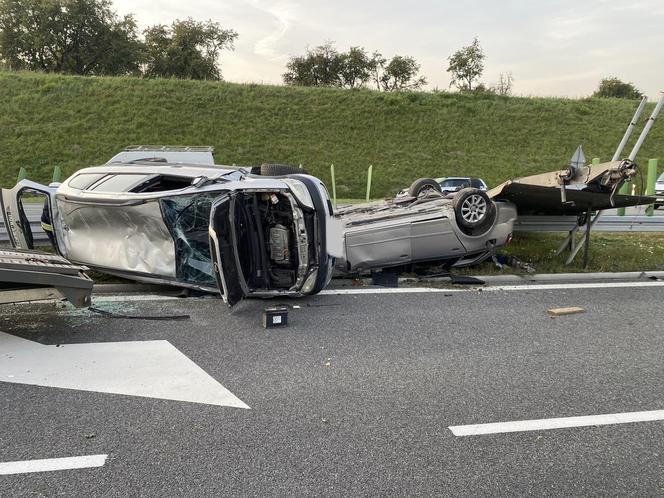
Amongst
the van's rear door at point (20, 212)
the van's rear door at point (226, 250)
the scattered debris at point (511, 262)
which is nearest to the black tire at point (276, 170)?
the van's rear door at point (226, 250)

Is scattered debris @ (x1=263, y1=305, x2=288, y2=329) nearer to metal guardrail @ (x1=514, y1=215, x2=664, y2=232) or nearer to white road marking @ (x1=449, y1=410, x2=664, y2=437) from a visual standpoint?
white road marking @ (x1=449, y1=410, x2=664, y2=437)

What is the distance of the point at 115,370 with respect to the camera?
368 cm

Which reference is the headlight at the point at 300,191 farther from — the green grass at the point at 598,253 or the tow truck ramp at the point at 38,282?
the green grass at the point at 598,253

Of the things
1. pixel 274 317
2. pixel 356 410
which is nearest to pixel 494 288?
pixel 274 317

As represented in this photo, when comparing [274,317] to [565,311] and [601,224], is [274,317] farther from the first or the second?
[601,224]

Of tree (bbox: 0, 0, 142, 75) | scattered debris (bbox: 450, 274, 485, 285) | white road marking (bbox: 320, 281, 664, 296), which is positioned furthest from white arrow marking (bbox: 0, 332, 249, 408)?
tree (bbox: 0, 0, 142, 75)

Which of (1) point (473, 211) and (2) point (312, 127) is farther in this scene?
(2) point (312, 127)

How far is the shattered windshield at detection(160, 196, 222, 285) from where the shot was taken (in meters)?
5.04

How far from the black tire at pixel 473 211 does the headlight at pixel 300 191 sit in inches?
99.8

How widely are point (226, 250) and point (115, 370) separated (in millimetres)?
1463

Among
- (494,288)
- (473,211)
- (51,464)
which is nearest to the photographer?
(51,464)

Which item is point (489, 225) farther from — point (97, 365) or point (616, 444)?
point (97, 365)

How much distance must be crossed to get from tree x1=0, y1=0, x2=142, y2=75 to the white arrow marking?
38636 millimetres

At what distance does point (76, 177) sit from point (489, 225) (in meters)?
5.51
